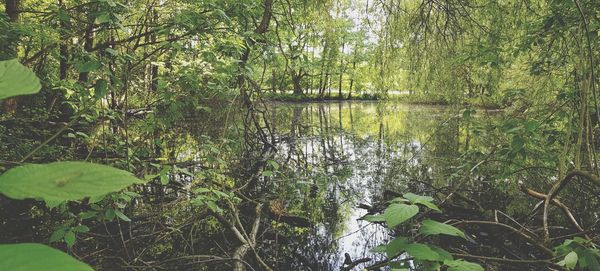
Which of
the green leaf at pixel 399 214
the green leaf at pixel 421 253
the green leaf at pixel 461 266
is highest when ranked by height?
the green leaf at pixel 399 214

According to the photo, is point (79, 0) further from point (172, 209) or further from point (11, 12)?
point (172, 209)

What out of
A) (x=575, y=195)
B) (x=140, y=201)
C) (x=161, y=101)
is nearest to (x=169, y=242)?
(x=140, y=201)

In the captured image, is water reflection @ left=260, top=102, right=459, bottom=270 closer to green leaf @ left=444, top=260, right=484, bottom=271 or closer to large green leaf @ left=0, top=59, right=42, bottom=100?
green leaf @ left=444, top=260, right=484, bottom=271

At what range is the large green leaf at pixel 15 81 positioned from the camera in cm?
29

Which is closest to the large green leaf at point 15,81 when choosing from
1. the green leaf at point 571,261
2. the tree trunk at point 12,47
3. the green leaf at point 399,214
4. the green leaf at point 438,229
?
the green leaf at point 399,214

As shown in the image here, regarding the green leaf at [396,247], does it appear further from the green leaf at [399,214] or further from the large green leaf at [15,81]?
the large green leaf at [15,81]

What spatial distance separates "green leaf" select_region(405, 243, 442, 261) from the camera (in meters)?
0.95

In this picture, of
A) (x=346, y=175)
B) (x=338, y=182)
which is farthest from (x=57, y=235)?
(x=346, y=175)

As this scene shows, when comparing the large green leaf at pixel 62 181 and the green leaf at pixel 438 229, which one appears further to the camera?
the green leaf at pixel 438 229

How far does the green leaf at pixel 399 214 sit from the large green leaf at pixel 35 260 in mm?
797

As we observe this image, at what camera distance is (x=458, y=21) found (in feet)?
12.0

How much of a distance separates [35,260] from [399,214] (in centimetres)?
88

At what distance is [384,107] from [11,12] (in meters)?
3.82

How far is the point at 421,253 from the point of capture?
38.3 inches
